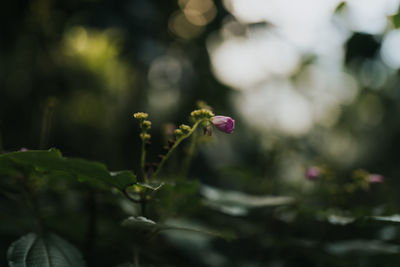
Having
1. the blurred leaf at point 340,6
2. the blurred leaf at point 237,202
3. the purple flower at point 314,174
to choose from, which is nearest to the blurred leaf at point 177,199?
the blurred leaf at point 237,202

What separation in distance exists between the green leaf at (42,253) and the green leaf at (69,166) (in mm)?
176

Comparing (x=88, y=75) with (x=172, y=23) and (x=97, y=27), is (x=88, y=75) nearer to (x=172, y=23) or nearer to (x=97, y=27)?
(x=97, y=27)

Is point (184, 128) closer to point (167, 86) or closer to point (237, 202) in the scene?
point (237, 202)

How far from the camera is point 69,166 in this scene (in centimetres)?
65

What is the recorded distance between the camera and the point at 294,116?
282cm

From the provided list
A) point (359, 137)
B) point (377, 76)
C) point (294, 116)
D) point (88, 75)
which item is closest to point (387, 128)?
point (359, 137)

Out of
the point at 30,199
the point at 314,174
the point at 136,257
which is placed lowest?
the point at 136,257

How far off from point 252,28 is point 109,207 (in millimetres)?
1385

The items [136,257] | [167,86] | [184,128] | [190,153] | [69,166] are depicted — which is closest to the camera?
[69,166]

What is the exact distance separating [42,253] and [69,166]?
25cm

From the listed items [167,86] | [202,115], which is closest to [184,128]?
[202,115]

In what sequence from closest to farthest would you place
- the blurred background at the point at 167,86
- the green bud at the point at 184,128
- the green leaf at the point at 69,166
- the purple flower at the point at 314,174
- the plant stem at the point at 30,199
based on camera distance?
the green leaf at the point at 69,166 < the green bud at the point at 184,128 < the plant stem at the point at 30,199 < the purple flower at the point at 314,174 < the blurred background at the point at 167,86

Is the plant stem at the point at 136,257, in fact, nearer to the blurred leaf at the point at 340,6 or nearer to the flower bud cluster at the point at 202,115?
the flower bud cluster at the point at 202,115

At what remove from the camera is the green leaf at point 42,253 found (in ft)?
2.39
